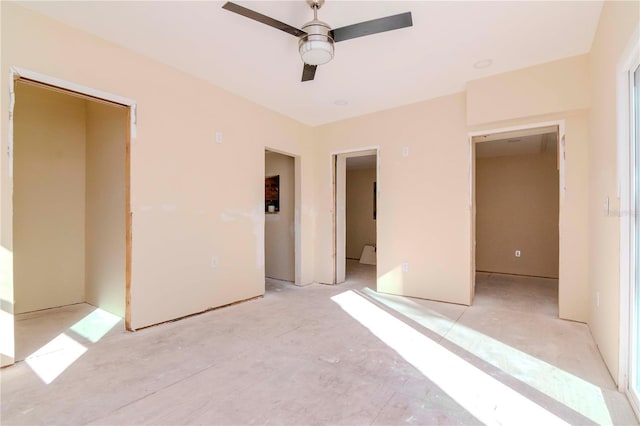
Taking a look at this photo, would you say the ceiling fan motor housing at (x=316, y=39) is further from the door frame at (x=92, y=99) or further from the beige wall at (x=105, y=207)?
the beige wall at (x=105, y=207)

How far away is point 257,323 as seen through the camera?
10.1 feet

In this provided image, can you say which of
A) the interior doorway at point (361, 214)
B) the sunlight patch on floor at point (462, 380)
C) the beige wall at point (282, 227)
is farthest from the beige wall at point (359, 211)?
the sunlight patch on floor at point (462, 380)

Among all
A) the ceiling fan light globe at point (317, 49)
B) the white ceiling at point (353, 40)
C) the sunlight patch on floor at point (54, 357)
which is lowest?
the sunlight patch on floor at point (54, 357)

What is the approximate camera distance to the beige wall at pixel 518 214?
5.46 metres

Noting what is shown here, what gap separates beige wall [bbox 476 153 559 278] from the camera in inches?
215

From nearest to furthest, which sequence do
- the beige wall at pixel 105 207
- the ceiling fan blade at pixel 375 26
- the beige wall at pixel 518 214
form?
1. the ceiling fan blade at pixel 375 26
2. the beige wall at pixel 105 207
3. the beige wall at pixel 518 214

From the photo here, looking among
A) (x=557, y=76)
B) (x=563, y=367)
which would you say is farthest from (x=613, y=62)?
(x=563, y=367)

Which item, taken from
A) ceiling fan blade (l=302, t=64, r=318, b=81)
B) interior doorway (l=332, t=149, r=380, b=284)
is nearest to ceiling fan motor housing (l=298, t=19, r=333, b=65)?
ceiling fan blade (l=302, t=64, r=318, b=81)

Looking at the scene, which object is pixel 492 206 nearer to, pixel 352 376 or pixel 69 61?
pixel 352 376

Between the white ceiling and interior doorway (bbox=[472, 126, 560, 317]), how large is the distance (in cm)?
227

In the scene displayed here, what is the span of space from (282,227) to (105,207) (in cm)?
254

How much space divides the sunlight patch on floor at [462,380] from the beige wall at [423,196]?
1.15 meters

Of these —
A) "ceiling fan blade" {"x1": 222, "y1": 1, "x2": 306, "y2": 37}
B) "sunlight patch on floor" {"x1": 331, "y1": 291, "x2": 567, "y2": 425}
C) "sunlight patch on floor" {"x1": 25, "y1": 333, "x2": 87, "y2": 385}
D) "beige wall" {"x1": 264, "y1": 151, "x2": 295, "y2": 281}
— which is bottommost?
"sunlight patch on floor" {"x1": 25, "y1": 333, "x2": 87, "y2": 385}

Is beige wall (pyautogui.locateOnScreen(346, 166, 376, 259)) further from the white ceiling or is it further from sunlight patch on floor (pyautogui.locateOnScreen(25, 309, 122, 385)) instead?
sunlight patch on floor (pyautogui.locateOnScreen(25, 309, 122, 385))
